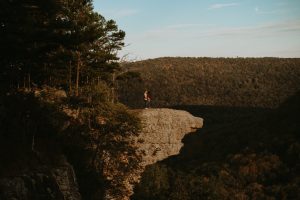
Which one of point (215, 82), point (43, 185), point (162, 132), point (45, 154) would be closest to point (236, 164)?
point (162, 132)

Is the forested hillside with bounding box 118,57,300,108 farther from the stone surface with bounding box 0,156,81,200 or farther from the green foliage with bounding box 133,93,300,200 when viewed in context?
the stone surface with bounding box 0,156,81,200

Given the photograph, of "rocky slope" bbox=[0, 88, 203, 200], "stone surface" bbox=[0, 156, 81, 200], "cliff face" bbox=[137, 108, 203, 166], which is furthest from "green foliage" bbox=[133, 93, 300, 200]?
"stone surface" bbox=[0, 156, 81, 200]

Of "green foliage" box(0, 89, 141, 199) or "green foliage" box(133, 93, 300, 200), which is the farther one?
"green foliage" box(133, 93, 300, 200)

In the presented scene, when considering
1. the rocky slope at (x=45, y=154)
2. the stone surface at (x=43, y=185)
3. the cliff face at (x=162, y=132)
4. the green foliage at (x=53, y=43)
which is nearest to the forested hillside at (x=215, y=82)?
the cliff face at (x=162, y=132)

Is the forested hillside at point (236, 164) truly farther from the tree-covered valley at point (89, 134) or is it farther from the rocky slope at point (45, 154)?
the rocky slope at point (45, 154)

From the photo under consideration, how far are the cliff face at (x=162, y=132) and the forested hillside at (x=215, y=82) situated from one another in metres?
26.5

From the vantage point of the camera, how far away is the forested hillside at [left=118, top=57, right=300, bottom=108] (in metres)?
74.7

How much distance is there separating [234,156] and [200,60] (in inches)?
A: 2915

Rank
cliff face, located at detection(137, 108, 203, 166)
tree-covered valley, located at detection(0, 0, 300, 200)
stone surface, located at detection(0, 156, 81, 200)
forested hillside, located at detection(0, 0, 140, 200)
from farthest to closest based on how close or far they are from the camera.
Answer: cliff face, located at detection(137, 108, 203, 166)
tree-covered valley, located at detection(0, 0, 300, 200)
forested hillside, located at detection(0, 0, 140, 200)
stone surface, located at detection(0, 156, 81, 200)

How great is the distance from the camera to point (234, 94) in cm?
8038

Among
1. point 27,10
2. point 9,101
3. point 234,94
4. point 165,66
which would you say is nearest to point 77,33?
point 27,10

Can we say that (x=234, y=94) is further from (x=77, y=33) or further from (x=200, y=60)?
(x=77, y=33)

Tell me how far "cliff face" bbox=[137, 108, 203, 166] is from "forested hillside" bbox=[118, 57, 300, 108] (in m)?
26.5

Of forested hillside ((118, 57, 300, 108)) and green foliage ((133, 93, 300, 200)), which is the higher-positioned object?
forested hillside ((118, 57, 300, 108))
